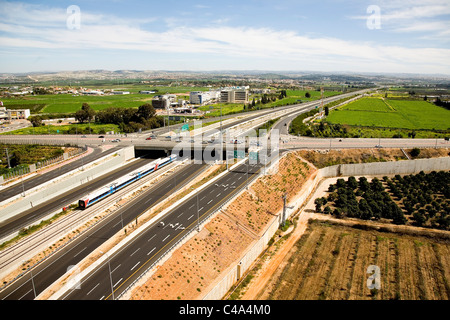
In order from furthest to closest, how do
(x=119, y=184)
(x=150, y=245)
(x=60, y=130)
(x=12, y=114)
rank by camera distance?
(x=12, y=114) → (x=60, y=130) → (x=119, y=184) → (x=150, y=245)

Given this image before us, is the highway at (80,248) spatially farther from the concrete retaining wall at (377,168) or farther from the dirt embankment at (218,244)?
the concrete retaining wall at (377,168)

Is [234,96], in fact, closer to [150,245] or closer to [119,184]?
[119,184]

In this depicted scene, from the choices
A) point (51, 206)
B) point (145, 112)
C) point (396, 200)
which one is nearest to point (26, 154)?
point (51, 206)

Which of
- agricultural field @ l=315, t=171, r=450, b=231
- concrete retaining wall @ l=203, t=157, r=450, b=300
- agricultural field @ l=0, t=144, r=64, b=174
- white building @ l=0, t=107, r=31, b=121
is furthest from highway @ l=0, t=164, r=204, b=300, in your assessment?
white building @ l=0, t=107, r=31, b=121

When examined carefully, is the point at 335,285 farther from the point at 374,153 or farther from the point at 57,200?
the point at 374,153

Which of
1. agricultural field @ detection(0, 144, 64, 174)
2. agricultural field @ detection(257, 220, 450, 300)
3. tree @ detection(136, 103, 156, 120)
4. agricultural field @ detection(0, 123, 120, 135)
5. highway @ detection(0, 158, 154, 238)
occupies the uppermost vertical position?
tree @ detection(136, 103, 156, 120)

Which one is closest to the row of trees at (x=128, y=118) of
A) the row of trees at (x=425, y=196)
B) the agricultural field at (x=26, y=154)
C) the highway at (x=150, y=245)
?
the agricultural field at (x=26, y=154)

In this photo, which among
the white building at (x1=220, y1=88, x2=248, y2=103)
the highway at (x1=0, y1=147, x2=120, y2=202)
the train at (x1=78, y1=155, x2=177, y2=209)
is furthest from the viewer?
the white building at (x1=220, y1=88, x2=248, y2=103)

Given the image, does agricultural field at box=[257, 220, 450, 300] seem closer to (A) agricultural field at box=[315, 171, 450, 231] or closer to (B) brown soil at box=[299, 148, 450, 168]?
(A) agricultural field at box=[315, 171, 450, 231]
